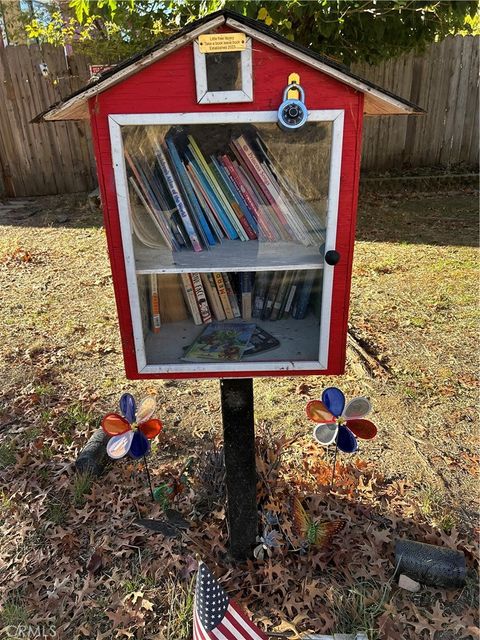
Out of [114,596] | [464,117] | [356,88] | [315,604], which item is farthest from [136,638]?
[464,117]

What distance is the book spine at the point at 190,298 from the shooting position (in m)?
1.76

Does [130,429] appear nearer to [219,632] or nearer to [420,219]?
[219,632]

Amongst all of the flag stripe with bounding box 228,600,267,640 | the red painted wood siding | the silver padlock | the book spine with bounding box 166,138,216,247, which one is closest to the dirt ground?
the flag stripe with bounding box 228,600,267,640

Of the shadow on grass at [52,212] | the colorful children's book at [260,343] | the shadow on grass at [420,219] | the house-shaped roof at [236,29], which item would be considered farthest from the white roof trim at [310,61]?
the shadow on grass at [52,212]

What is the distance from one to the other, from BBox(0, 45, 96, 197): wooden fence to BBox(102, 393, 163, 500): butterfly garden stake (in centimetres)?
688

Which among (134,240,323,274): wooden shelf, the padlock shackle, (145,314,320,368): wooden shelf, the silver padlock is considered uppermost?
the padlock shackle

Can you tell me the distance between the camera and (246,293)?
178 centimetres

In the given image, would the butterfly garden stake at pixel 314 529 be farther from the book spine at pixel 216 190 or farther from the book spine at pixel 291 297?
the book spine at pixel 216 190

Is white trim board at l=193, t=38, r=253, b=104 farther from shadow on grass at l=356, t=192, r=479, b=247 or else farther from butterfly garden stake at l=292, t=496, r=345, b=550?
shadow on grass at l=356, t=192, r=479, b=247

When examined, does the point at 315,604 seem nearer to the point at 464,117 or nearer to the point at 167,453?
the point at 167,453

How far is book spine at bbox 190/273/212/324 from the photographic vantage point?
5.74 feet

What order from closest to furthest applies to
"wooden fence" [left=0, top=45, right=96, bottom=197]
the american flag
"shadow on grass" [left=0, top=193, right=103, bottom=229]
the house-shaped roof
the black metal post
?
the house-shaped roof
the american flag
the black metal post
"shadow on grass" [left=0, top=193, right=103, bottom=229]
"wooden fence" [left=0, top=45, right=96, bottom=197]

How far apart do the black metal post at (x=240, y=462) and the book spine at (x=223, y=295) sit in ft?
0.80

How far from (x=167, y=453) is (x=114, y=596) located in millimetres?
861
